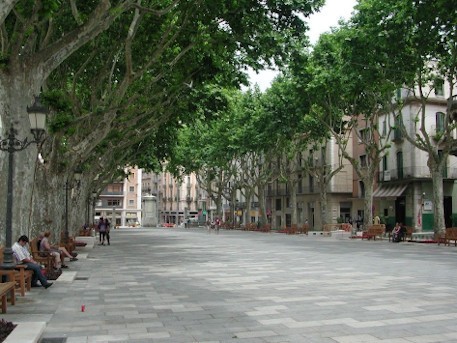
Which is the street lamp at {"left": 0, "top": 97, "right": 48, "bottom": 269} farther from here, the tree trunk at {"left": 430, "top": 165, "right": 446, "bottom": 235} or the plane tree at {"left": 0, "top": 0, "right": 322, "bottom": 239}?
the tree trunk at {"left": 430, "top": 165, "right": 446, "bottom": 235}

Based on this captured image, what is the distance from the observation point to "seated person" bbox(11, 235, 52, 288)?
388 inches

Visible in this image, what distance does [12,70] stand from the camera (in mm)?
9344

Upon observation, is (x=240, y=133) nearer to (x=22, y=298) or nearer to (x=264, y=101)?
(x=264, y=101)

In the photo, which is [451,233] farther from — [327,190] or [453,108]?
[327,190]

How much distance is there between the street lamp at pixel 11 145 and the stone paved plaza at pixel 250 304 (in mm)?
957

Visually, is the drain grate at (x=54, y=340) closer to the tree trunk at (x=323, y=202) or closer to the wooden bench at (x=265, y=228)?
the tree trunk at (x=323, y=202)

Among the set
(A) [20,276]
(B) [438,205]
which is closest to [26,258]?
(A) [20,276]

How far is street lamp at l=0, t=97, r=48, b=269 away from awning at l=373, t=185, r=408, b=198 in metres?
34.5

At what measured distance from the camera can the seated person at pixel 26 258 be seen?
9.86m

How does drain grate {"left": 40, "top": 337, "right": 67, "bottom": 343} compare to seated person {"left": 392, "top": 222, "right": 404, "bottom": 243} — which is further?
seated person {"left": 392, "top": 222, "right": 404, "bottom": 243}

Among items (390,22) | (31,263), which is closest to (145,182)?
(390,22)

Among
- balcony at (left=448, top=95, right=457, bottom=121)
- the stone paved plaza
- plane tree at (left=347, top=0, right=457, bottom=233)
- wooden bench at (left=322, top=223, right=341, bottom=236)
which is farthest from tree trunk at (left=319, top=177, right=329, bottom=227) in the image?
the stone paved plaza

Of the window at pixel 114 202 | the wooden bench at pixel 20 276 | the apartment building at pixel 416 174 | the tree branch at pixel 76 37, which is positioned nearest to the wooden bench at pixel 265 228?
the apartment building at pixel 416 174

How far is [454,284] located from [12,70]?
10042mm
